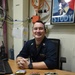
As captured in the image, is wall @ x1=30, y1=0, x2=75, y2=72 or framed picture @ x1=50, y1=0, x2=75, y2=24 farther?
wall @ x1=30, y1=0, x2=75, y2=72

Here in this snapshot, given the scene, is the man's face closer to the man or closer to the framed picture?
the man

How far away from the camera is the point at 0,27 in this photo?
3.30m

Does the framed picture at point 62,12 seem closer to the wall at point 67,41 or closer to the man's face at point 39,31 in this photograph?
the wall at point 67,41

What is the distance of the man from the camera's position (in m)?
1.65

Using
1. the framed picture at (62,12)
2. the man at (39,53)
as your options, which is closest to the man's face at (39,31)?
the man at (39,53)

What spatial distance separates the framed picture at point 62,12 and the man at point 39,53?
0.54 m

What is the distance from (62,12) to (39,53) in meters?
0.90

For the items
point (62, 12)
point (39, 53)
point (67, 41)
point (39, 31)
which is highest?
point (62, 12)

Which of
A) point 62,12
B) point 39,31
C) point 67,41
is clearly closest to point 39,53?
point 39,31

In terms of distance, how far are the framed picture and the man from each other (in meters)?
0.54

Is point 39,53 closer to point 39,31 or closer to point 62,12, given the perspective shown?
point 39,31

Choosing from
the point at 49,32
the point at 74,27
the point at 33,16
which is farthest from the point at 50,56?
the point at 33,16

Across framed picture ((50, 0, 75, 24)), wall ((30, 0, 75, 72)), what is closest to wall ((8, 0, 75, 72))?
wall ((30, 0, 75, 72))

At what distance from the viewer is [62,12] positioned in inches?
96.3
